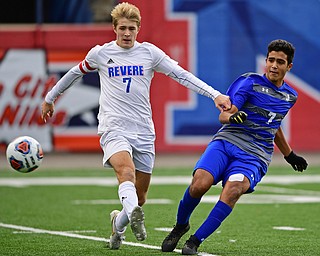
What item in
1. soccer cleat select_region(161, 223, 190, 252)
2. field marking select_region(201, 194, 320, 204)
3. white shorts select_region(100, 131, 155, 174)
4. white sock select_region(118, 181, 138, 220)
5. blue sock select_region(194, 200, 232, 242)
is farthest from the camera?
field marking select_region(201, 194, 320, 204)

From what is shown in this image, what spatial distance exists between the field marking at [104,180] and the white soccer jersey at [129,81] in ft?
26.8

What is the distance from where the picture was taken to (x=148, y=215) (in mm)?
12523

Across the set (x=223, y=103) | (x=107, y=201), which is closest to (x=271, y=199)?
(x=107, y=201)

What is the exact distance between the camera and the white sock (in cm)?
828

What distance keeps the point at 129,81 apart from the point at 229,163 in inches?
48.1

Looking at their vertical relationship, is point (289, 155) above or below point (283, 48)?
below

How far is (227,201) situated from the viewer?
855 cm

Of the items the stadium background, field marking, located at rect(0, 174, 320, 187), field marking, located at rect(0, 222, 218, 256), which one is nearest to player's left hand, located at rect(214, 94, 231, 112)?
field marking, located at rect(0, 222, 218, 256)

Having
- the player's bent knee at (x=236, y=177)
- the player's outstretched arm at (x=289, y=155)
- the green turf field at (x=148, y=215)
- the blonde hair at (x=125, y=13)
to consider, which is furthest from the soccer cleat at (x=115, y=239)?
the blonde hair at (x=125, y=13)

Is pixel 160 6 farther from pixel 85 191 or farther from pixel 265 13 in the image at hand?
pixel 85 191

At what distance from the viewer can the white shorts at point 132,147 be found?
8.79 m

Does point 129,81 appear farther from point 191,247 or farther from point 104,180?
point 104,180

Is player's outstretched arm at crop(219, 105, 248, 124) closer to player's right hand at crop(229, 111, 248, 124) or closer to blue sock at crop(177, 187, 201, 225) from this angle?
player's right hand at crop(229, 111, 248, 124)

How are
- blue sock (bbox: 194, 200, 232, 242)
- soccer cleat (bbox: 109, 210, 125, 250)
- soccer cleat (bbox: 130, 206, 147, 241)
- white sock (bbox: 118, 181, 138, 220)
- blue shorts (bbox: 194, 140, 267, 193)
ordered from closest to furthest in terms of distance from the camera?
soccer cleat (bbox: 130, 206, 147, 241), white sock (bbox: 118, 181, 138, 220), blue sock (bbox: 194, 200, 232, 242), blue shorts (bbox: 194, 140, 267, 193), soccer cleat (bbox: 109, 210, 125, 250)
